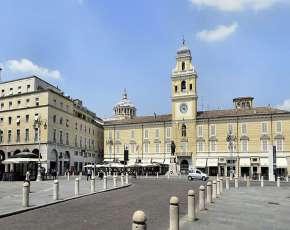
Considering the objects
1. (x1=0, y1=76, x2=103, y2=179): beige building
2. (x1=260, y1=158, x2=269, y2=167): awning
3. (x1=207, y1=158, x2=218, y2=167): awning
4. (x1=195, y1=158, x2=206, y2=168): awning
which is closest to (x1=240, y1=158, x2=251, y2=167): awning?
(x1=260, y1=158, x2=269, y2=167): awning

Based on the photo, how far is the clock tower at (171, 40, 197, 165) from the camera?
231 feet

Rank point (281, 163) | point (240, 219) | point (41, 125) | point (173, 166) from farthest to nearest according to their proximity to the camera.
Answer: point (173, 166), point (281, 163), point (41, 125), point (240, 219)

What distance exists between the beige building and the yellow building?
35.1 feet

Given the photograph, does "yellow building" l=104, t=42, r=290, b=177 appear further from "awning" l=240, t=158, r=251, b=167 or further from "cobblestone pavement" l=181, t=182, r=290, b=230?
"cobblestone pavement" l=181, t=182, r=290, b=230

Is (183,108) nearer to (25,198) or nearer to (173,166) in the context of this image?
(173,166)

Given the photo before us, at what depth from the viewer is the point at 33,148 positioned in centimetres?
6122

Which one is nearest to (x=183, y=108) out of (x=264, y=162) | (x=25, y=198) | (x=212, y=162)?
(x=212, y=162)

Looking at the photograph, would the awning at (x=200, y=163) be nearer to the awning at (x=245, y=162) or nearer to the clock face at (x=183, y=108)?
the awning at (x=245, y=162)

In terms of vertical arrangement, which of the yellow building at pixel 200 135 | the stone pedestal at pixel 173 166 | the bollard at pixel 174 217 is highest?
the yellow building at pixel 200 135

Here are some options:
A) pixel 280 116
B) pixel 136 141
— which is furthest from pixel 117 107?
pixel 280 116

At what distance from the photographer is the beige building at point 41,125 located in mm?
60969

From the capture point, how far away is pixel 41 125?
199 feet

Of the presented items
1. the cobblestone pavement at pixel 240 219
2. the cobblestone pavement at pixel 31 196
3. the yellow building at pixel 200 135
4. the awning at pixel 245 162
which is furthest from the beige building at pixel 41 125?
the cobblestone pavement at pixel 240 219

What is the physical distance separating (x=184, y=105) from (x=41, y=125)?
26.1m
